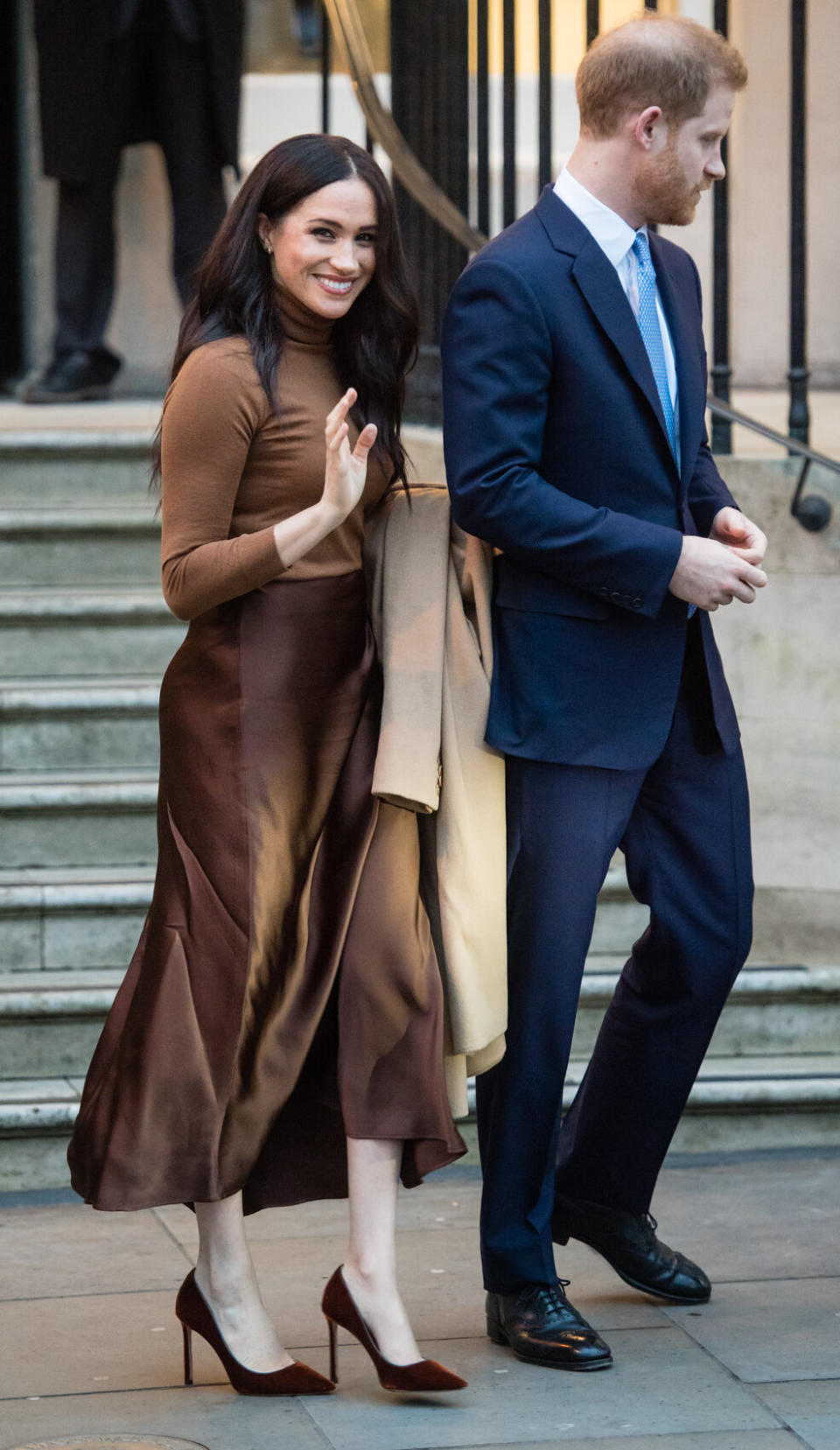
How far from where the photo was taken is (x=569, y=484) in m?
3.20

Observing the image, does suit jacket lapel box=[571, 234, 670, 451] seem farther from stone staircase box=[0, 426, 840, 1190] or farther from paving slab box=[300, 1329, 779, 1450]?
stone staircase box=[0, 426, 840, 1190]

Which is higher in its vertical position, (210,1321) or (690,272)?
(690,272)

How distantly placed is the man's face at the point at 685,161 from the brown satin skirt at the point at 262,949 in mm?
739

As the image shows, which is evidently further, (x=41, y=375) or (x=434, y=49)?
(x=41, y=375)

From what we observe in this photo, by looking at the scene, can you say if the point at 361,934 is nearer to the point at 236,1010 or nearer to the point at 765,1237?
the point at 236,1010

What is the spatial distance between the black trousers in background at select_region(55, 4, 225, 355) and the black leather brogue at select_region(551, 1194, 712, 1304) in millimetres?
4297

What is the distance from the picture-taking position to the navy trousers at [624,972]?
3234mm

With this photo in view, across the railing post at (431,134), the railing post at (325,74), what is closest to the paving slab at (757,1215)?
the railing post at (431,134)

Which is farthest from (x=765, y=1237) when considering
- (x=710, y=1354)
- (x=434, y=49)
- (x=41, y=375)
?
(x=41, y=375)

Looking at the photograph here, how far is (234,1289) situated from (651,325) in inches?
60.3

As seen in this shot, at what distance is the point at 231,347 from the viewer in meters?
3.05

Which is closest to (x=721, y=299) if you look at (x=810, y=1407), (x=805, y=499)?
(x=805, y=499)

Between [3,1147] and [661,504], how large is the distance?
1.81m

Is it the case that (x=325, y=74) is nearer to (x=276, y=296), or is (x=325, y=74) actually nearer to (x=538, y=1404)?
(x=276, y=296)
